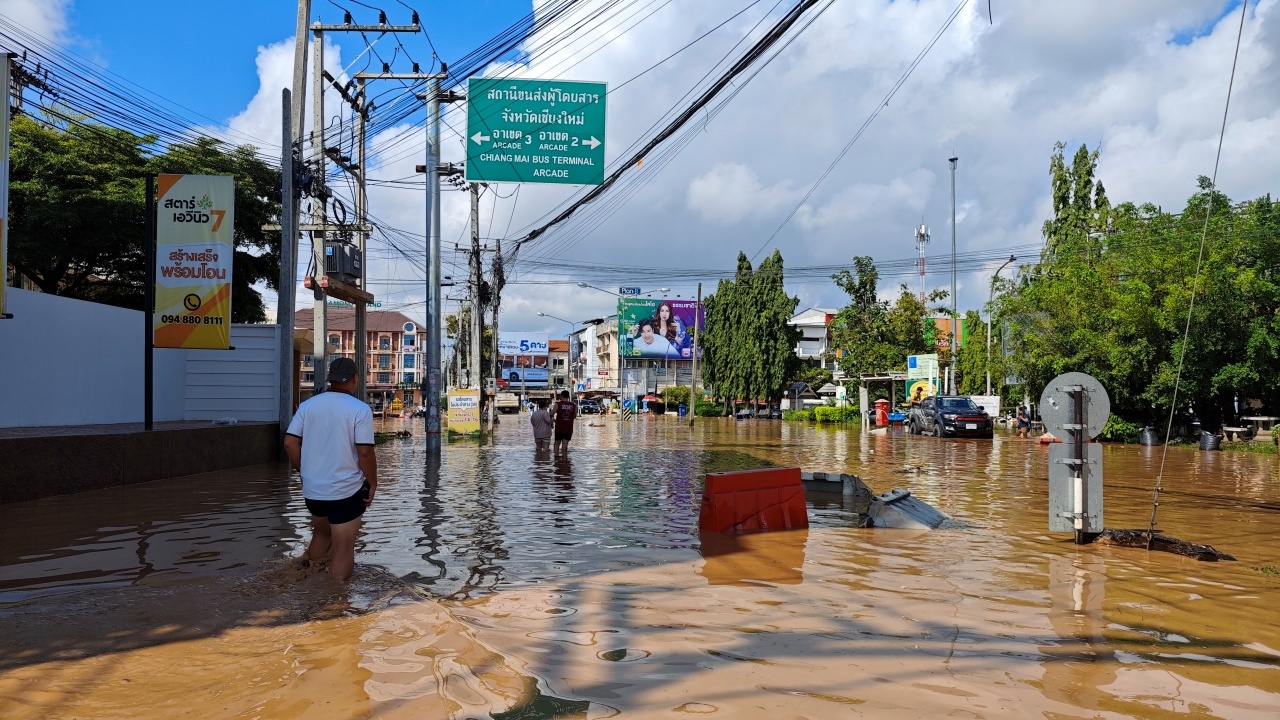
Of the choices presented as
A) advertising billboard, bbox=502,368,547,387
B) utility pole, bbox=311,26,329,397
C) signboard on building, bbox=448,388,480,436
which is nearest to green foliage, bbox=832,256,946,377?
signboard on building, bbox=448,388,480,436

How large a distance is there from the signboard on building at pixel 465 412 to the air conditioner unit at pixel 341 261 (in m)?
8.45

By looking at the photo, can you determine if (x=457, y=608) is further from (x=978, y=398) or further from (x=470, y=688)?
(x=978, y=398)

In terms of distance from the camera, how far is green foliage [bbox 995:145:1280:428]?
26.0 m

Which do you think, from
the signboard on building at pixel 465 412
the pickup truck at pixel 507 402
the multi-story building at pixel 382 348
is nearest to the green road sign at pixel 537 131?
the signboard on building at pixel 465 412

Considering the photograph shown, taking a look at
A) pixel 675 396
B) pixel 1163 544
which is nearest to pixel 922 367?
pixel 1163 544

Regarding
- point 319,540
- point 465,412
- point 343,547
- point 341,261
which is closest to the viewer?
point 343,547

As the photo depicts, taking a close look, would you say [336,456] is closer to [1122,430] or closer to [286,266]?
[286,266]

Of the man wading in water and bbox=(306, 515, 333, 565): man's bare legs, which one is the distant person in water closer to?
bbox=(306, 515, 333, 565): man's bare legs

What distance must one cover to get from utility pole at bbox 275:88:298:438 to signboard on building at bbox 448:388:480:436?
37.7 feet

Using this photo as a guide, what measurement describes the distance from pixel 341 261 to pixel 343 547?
1709cm

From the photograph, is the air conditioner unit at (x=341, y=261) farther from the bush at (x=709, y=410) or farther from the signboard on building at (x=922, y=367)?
the bush at (x=709, y=410)

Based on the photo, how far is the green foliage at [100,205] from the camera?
26.7 m

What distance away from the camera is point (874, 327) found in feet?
177

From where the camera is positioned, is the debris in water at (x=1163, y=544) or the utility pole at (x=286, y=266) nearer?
the debris in water at (x=1163, y=544)
